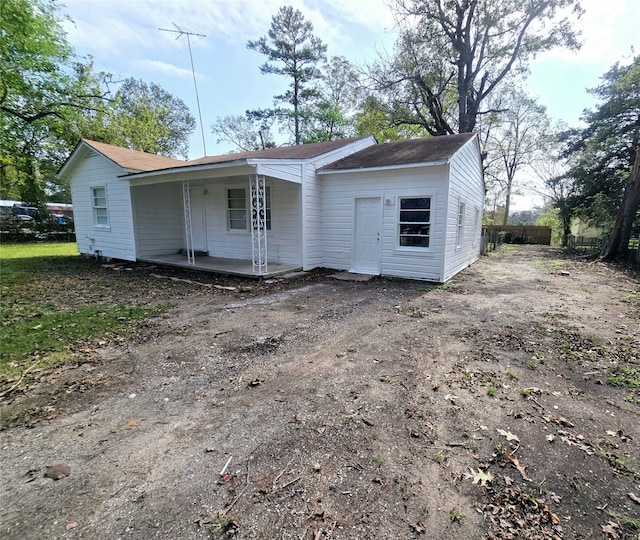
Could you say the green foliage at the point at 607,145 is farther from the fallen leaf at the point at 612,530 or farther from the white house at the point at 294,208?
the fallen leaf at the point at 612,530

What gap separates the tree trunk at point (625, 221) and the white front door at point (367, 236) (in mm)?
11720

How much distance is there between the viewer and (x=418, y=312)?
19.4 ft

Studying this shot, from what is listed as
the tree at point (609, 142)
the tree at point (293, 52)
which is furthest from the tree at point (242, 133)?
the tree at point (609, 142)

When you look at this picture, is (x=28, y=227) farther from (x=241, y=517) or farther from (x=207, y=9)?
(x=241, y=517)

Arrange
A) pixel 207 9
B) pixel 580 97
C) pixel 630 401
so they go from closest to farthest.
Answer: pixel 630 401, pixel 207 9, pixel 580 97

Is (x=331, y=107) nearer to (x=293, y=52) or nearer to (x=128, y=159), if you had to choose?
(x=293, y=52)

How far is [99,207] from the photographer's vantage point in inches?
466

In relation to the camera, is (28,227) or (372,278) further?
(28,227)

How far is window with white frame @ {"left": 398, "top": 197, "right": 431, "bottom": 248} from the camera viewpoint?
27.5ft

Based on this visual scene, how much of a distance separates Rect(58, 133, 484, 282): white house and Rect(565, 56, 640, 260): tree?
12.9 metres

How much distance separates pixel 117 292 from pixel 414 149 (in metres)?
8.84


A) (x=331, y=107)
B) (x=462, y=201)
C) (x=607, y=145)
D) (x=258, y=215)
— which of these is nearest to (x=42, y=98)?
(x=258, y=215)

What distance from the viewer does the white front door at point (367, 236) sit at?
9.10 m

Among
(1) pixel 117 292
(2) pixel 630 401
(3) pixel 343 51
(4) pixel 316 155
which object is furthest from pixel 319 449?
(3) pixel 343 51
